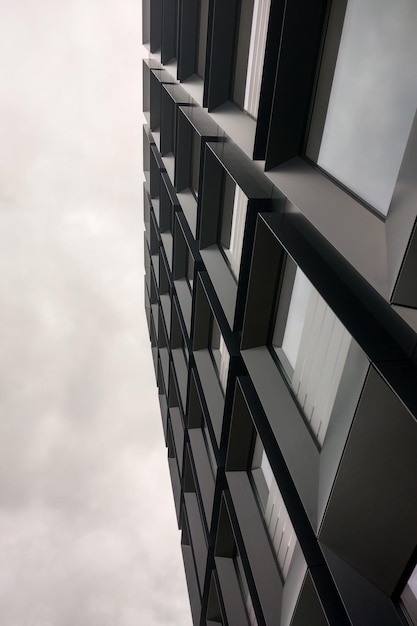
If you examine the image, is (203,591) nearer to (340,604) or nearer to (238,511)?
(238,511)

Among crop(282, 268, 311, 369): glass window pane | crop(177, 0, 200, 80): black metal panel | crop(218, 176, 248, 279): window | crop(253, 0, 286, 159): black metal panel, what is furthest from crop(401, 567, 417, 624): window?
crop(177, 0, 200, 80): black metal panel

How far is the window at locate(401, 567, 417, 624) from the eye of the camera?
12.5ft

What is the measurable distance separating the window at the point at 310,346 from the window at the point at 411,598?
1589mm

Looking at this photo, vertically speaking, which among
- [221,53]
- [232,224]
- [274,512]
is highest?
[221,53]

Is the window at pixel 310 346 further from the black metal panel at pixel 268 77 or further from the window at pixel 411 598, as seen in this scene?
the black metal panel at pixel 268 77

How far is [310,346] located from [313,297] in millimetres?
637

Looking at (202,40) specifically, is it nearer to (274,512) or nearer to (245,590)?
(274,512)

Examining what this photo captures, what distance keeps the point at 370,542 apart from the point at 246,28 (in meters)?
7.27

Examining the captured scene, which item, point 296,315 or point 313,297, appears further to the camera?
point 296,315

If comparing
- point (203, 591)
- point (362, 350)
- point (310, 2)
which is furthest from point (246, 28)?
point (203, 591)

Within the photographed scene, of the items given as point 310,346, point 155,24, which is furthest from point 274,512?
point 155,24

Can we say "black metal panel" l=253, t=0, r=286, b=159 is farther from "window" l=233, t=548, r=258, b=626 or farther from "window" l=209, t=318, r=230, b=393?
"window" l=233, t=548, r=258, b=626

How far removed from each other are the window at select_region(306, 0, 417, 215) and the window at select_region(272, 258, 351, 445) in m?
1.48

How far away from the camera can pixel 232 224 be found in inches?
333
